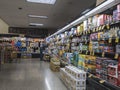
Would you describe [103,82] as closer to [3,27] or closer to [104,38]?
[104,38]

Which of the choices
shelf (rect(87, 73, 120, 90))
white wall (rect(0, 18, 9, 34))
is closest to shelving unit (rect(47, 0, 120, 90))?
shelf (rect(87, 73, 120, 90))

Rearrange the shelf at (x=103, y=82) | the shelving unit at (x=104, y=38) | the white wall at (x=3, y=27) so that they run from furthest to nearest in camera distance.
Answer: the white wall at (x=3, y=27) < the shelving unit at (x=104, y=38) < the shelf at (x=103, y=82)

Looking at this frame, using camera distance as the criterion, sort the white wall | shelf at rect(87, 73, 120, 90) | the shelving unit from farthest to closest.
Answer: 1. the white wall
2. the shelving unit
3. shelf at rect(87, 73, 120, 90)

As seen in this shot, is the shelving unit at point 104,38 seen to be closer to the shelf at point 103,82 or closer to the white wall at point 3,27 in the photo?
the shelf at point 103,82

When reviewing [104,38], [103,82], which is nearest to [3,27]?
[104,38]

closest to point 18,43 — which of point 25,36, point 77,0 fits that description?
point 25,36

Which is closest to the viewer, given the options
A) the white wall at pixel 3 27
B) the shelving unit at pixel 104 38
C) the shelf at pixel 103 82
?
the shelf at pixel 103 82

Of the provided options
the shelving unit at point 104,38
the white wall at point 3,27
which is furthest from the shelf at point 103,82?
the white wall at point 3,27

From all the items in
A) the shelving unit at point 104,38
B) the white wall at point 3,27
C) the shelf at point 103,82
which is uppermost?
the white wall at point 3,27

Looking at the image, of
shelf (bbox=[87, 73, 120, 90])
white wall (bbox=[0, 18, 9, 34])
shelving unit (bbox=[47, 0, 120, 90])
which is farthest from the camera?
white wall (bbox=[0, 18, 9, 34])

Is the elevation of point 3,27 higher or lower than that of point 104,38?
higher

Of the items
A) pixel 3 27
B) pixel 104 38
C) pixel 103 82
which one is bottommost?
pixel 103 82

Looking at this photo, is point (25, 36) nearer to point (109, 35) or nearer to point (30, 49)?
point (30, 49)

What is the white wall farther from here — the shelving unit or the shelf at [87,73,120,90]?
the shelf at [87,73,120,90]
